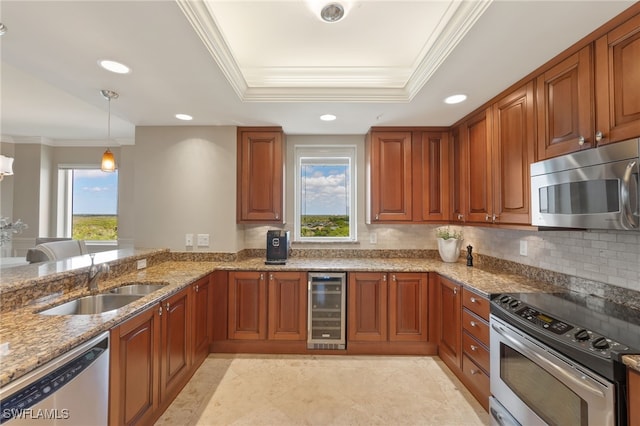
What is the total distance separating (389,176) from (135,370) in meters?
2.73

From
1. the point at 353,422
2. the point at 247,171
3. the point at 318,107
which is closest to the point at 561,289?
the point at 353,422

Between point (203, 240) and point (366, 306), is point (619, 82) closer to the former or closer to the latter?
point (366, 306)

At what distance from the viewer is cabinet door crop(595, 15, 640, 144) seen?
132 centimetres

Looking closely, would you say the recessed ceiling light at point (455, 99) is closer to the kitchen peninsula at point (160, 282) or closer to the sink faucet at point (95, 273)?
the kitchen peninsula at point (160, 282)

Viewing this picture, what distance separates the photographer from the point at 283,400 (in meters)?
2.12

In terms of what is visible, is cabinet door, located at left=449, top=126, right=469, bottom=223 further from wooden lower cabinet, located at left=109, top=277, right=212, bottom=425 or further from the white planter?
wooden lower cabinet, located at left=109, top=277, right=212, bottom=425

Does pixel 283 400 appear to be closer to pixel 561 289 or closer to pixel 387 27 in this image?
pixel 561 289

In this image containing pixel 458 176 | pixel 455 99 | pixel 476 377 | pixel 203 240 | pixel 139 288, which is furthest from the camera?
pixel 203 240

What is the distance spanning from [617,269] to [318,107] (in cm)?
239

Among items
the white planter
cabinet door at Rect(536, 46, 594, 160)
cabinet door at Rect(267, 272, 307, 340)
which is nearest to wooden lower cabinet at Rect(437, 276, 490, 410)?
the white planter

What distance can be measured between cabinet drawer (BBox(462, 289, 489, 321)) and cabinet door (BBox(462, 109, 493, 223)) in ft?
2.19

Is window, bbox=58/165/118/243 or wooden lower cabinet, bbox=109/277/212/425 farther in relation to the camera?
window, bbox=58/165/118/243

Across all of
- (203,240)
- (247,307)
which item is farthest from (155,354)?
(203,240)

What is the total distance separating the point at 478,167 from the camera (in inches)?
101
